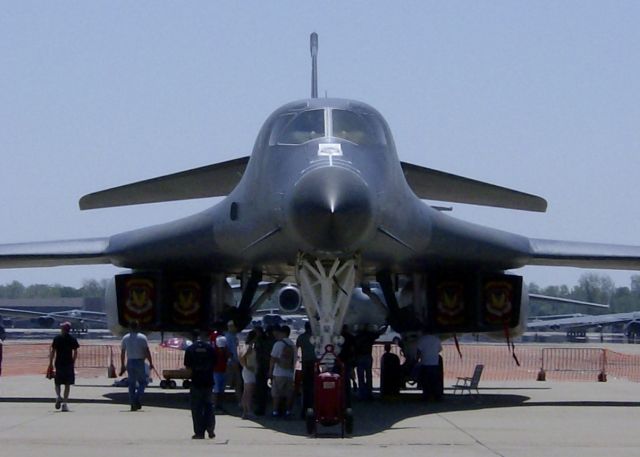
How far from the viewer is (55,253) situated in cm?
1723

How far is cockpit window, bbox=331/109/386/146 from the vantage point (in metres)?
13.1

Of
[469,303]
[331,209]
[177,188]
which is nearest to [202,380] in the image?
[331,209]

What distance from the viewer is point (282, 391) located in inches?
555

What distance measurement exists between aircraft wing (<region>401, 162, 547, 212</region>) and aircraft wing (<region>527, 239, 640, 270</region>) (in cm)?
88

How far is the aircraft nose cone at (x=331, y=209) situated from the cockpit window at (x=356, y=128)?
120cm

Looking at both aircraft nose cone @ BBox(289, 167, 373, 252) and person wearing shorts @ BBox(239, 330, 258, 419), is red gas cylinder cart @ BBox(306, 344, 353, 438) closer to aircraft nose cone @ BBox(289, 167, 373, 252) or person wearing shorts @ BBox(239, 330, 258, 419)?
aircraft nose cone @ BBox(289, 167, 373, 252)

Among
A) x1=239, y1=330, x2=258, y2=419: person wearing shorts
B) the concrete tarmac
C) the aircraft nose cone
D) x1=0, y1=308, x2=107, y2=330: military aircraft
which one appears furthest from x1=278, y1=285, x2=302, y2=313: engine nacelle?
x1=0, y1=308, x2=107, y2=330: military aircraft

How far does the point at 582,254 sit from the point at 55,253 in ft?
24.9

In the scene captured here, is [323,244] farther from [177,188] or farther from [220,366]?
[177,188]

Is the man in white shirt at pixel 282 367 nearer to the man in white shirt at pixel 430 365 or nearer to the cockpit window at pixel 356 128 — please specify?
the cockpit window at pixel 356 128

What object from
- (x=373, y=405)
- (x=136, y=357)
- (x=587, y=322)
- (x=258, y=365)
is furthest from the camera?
(x=587, y=322)

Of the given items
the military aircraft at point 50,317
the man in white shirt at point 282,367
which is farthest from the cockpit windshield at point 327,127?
the military aircraft at point 50,317

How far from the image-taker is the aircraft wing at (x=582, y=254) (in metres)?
17.1

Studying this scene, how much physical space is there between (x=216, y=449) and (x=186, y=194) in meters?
7.35
